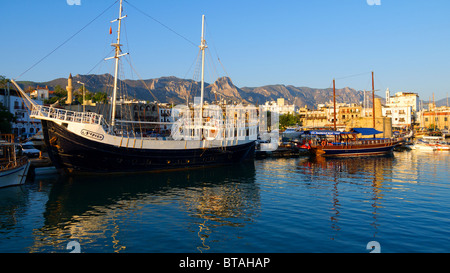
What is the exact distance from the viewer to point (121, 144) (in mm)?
33906

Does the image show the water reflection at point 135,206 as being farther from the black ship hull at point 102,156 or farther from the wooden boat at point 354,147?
the wooden boat at point 354,147

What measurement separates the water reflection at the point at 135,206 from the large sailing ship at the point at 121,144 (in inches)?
61.1

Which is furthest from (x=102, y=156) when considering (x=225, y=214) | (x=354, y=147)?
(x=354, y=147)

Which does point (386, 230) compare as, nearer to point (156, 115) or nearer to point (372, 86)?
point (372, 86)

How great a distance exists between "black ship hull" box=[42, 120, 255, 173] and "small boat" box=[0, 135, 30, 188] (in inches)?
129

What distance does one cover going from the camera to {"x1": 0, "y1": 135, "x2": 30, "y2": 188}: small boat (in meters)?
27.8

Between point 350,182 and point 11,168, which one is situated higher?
point 11,168

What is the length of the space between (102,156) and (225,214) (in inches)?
724

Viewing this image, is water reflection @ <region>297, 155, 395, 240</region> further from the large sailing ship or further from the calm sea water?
the large sailing ship

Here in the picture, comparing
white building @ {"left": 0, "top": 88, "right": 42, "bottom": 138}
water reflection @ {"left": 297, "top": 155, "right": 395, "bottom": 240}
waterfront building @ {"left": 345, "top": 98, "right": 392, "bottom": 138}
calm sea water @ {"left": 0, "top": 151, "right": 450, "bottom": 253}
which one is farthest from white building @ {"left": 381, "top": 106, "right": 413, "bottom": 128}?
white building @ {"left": 0, "top": 88, "right": 42, "bottom": 138}

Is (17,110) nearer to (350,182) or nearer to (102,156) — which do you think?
(102,156)

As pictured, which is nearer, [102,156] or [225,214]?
[225,214]

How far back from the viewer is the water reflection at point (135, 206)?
54.3 ft
